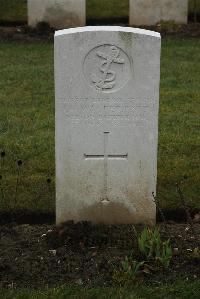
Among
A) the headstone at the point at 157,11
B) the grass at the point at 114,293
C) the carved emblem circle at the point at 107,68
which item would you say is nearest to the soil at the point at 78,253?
the grass at the point at 114,293

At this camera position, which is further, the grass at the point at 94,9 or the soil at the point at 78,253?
the grass at the point at 94,9

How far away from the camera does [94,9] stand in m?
15.2

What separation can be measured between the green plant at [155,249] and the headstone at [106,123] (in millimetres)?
612

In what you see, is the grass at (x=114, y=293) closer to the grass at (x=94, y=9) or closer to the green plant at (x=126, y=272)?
the green plant at (x=126, y=272)

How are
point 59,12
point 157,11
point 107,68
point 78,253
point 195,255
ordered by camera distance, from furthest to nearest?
point 157,11
point 59,12
point 107,68
point 78,253
point 195,255

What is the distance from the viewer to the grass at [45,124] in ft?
21.9

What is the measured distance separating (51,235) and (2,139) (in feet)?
8.30

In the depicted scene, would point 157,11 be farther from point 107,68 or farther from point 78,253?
point 78,253

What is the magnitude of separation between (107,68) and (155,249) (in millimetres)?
1284

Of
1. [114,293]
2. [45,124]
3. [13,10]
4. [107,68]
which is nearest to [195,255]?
[114,293]

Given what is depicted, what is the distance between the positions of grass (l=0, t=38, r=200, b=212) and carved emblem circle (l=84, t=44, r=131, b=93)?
Answer: 1.26 metres

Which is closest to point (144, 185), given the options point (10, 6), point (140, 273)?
point (140, 273)

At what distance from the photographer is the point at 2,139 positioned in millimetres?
7988

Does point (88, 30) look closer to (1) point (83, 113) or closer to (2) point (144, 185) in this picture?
(1) point (83, 113)
